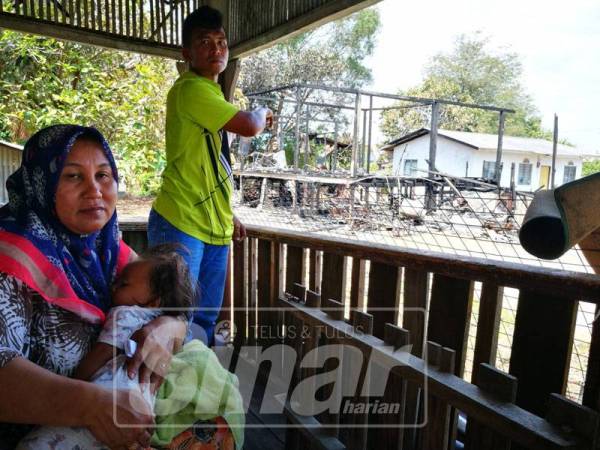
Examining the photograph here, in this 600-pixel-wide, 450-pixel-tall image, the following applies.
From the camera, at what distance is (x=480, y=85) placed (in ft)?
115

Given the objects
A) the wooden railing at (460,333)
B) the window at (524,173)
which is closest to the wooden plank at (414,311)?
the wooden railing at (460,333)

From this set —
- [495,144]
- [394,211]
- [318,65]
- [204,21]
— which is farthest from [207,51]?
[318,65]

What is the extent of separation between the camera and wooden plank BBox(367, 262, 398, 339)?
5.58 feet

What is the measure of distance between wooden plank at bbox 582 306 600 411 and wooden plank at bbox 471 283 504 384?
0.28m

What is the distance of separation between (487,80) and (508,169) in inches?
664

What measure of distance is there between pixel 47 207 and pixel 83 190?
9 cm

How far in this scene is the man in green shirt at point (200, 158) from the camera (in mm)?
1795

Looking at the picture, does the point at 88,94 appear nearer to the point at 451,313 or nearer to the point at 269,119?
the point at 269,119

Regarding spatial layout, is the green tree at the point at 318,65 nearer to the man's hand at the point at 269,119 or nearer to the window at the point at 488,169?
the window at the point at 488,169

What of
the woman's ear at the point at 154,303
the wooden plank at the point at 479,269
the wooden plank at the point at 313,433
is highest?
the wooden plank at the point at 479,269

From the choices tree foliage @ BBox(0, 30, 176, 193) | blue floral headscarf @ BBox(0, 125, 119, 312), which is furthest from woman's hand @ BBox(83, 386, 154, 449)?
tree foliage @ BBox(0, 30, 176, 193)

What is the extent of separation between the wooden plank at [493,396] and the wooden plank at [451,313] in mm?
239

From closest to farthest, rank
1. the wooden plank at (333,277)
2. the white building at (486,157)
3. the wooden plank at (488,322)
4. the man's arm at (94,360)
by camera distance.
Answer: the man's arm at (94,360), the wooden plank at (488,322), the wooden plank at (333,277), the white building at (486,157)

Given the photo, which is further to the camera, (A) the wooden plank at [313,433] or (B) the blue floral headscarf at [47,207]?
(A) the wooden plank at [313,433]
